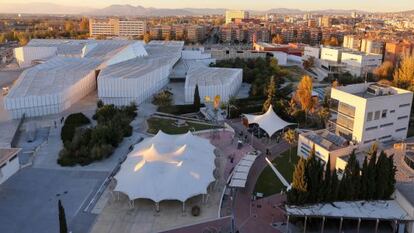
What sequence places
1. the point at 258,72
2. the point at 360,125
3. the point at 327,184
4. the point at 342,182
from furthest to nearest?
the point at 258,72 → the point at 360,125 → the point at 342,182 → the point at 327,184

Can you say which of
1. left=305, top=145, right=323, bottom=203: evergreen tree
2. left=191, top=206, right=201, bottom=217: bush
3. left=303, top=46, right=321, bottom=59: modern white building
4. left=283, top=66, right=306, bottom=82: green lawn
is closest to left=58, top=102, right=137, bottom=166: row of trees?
left=191, top=206, right=201, bottom=217: bush

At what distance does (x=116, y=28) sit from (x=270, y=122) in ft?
417

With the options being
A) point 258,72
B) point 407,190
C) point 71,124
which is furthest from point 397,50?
point 71,124

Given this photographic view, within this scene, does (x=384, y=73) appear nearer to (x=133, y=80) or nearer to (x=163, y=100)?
(x=163, y=100)

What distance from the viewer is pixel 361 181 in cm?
2580

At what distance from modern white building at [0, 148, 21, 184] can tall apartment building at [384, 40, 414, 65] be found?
77.0m

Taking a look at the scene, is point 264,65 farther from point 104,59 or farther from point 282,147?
point 282,147

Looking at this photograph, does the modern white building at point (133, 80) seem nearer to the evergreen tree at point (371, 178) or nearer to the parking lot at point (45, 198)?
the parking lot at point (45, 198)

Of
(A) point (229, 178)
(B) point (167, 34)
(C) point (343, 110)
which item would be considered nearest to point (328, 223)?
(A) point (229, 178)

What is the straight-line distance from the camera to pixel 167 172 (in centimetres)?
2834

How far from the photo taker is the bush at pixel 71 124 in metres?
39.5

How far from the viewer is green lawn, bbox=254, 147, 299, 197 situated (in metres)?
30.5

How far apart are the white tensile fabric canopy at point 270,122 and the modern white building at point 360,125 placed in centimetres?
465

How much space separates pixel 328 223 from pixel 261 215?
4.42m
